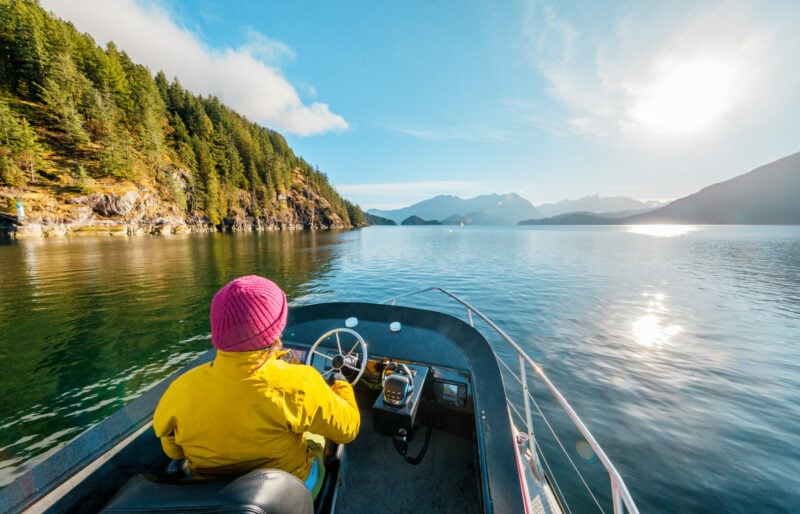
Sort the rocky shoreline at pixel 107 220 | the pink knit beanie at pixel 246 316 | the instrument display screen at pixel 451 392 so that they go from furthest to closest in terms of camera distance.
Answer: the rocky shoreline at pixel 107 220 → the instrument display screen at pixel 451 392 → the pink knit beanie at pixel 246 316

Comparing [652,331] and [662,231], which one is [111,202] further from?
[662,231]

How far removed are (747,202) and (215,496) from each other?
255 meters

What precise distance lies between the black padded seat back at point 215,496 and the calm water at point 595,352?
18.3 feet

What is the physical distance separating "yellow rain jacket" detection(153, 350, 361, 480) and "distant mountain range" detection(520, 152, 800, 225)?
223 meters

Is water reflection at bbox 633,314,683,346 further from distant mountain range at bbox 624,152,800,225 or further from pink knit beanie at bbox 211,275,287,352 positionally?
distant mountain range at bbox 624,152,800,225

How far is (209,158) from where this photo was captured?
210ft

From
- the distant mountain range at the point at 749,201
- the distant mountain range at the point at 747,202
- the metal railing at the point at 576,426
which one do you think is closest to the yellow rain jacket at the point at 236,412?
the metal railing at the point at 576,426

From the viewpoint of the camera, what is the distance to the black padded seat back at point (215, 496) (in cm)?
120

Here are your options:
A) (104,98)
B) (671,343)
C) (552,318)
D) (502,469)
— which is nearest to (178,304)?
(502,469)

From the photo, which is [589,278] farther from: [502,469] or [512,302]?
[502,469]

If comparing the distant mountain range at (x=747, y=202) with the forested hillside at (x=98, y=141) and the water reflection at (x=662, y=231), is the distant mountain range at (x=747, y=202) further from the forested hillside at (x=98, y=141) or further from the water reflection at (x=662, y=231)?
the forested hillside at (x=98, y=141)

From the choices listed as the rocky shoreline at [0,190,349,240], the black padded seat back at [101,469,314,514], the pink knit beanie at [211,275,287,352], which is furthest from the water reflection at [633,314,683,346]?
the rocky shoreline at [0,190,349,240]

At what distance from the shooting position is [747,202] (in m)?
158

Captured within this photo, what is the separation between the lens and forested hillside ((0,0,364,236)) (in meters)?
37.1
